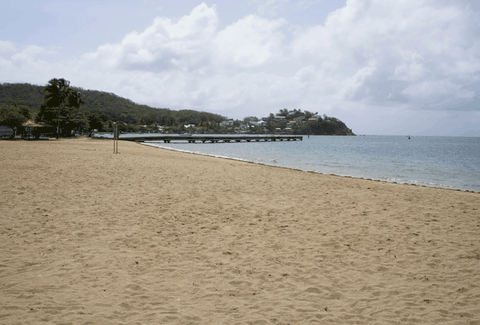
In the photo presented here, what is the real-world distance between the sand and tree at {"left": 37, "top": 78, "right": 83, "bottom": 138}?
47.8 m

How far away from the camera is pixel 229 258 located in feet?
16.3

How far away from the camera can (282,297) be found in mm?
3795

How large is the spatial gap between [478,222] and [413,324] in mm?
5799

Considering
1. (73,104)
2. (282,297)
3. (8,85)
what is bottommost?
(282,297)

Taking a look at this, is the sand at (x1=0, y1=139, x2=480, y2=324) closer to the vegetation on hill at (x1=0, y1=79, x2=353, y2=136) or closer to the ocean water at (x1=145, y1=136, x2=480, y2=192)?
the ocean water at (x1=145, y1=136, x2=480, y2=192)

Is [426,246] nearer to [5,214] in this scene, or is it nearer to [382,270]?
[382,270]

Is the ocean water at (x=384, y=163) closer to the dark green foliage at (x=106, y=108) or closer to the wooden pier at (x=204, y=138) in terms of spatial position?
the wooden pier at (x=204, y=138)

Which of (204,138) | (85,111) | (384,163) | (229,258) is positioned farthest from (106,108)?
(229,258)

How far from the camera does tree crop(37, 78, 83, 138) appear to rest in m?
50.5

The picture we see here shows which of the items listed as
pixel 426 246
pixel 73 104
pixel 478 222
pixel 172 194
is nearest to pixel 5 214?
pixel 172 194

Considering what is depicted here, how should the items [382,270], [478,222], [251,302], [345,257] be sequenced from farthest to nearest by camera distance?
[478,222]
[345,257]
[382,270]
[251,302]

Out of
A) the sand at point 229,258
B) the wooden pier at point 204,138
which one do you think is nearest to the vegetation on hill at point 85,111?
the wooden pier at point 204,138

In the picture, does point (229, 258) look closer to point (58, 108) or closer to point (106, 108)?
point (58, 108)

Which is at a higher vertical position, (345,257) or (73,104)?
(73,104)
